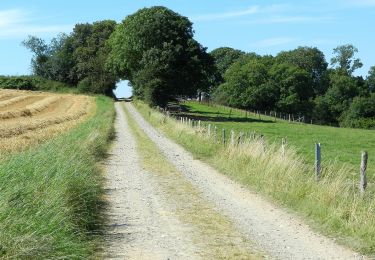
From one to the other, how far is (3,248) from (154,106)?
5852 cm

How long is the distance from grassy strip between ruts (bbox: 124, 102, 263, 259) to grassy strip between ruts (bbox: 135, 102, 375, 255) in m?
1.65

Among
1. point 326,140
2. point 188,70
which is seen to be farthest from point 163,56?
point 326,140

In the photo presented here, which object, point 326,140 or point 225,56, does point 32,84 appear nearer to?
point 225,56

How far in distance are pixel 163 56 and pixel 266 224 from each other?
53.1 m

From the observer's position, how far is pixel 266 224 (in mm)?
10453

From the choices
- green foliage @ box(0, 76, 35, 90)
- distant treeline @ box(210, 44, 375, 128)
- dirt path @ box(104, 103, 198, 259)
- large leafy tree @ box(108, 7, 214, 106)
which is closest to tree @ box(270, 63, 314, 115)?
distant treeline @ box(210, 44, 375, 128)

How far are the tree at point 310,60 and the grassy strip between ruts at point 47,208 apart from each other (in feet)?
397

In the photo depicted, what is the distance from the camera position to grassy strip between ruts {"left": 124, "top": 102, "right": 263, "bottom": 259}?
836 centimetres

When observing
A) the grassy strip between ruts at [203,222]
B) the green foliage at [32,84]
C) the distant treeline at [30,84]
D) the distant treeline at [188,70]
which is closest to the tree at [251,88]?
the distant treeline at [188,70]

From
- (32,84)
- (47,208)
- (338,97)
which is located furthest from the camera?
(32,84)

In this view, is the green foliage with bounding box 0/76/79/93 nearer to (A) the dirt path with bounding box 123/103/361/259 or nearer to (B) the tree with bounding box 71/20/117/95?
(B) the tree with bounding box 71/20/117/95

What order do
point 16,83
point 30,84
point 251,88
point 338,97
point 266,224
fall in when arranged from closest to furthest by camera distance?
point 266,224, point 251,88, point 338,97, point 16,83, point 30,84

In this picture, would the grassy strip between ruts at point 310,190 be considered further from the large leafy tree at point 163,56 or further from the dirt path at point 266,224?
the large leafy tree at point 163,56

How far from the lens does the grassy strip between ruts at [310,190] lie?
948cm
